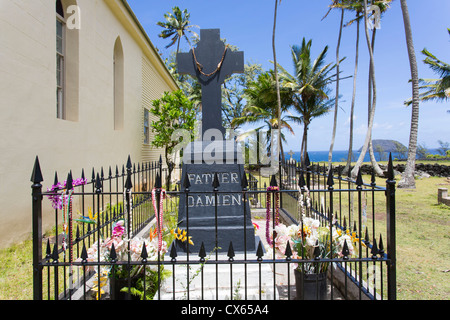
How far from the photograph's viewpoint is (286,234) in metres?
2.93

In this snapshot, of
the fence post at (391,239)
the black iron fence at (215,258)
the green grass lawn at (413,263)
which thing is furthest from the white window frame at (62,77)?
the fence post at (391,239)

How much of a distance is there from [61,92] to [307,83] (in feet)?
59.0

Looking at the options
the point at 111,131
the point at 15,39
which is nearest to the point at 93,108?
the point at 111,131

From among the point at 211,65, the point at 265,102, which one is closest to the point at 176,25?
the point at 265,102

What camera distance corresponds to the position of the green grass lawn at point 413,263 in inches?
133

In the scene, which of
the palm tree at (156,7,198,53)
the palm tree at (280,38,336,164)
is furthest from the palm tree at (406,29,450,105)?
the palm tree at (156,7,198,53)

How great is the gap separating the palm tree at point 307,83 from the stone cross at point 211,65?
16738 mm

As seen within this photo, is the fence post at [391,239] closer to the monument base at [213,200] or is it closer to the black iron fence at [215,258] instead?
the black iron fence at [215,258]

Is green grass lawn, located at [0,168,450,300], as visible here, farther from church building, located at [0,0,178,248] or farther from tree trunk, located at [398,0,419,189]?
tree trunk, located at [398,0,419,189]

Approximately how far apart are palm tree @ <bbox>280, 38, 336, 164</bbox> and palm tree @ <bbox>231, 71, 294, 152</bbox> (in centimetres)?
77

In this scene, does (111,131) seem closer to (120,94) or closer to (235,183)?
(120,94)

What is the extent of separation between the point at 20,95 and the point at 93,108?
2.74m

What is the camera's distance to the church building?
488cm

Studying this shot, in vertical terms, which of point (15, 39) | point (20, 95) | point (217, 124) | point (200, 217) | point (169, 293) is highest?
point (15, 39)
